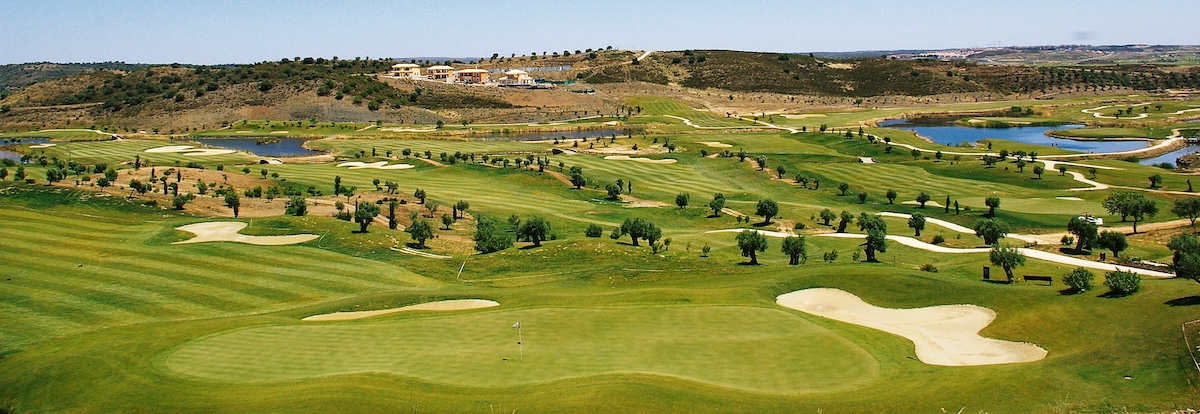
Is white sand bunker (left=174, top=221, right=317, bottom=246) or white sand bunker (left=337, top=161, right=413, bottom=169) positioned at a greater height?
white sand bunker (left=174, top=221, right=317, bottom=246)

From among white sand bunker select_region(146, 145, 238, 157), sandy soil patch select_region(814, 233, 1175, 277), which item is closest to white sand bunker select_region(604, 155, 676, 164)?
sandy soil patch select_region(814, 233, 1175, 277)

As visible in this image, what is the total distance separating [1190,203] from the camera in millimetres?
55531

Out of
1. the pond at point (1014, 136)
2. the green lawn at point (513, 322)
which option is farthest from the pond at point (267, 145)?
the pond at point (1014, 136)

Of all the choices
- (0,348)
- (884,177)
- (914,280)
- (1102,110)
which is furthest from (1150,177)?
(1102,110)

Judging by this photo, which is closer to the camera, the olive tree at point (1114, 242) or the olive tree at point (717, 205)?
the olive tree at point (1114, 242)

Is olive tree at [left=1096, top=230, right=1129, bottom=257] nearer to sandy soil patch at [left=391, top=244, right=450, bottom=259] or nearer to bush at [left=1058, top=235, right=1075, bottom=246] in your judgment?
bush at [left=1058, top=235, right=1075, bottom=246]

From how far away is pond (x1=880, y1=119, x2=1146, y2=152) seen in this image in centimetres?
12001

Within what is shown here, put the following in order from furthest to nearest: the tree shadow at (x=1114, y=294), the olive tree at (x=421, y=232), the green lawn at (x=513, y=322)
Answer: the olive tree at (x=421, y=232) < the tree shadow at (x=1114, y=294) < the green lawn at (x=513, y=322)

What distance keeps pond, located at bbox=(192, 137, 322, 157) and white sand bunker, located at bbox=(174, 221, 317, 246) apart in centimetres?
6436

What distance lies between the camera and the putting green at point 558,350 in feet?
76.1

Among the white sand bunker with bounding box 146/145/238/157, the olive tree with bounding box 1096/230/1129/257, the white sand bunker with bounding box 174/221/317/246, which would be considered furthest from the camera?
the white sand bunker with bounding box 146/145/238/157

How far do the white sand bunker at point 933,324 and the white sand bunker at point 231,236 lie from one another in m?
27.9

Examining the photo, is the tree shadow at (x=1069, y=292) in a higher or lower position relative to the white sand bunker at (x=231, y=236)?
higher

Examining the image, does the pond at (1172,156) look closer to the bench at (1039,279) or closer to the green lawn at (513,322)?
the green lawn at (513,322)
